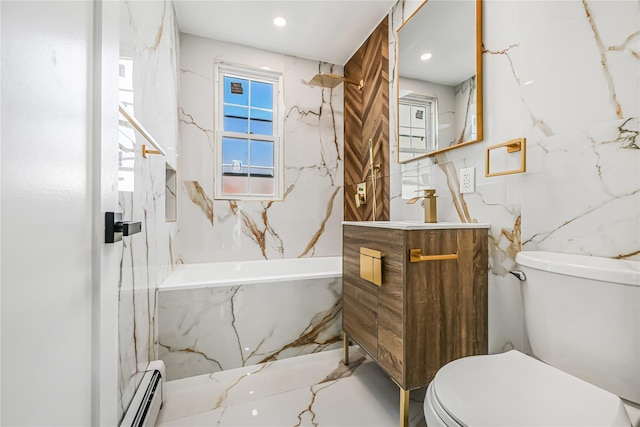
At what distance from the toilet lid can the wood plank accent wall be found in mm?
1485

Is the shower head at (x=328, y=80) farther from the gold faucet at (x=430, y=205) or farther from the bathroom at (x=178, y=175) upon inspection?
the gold faucet at (x=430, y=205)

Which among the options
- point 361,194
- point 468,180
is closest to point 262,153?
point 361,194

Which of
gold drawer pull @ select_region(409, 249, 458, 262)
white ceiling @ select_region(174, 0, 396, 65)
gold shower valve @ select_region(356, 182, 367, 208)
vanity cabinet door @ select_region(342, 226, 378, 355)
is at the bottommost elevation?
vanity cabinet door @ select_region(342, 226, 378, 355)

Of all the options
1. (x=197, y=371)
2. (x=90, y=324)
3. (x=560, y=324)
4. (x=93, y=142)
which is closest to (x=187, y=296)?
(x=197, y=371)

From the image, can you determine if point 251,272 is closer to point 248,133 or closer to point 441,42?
point 248,133

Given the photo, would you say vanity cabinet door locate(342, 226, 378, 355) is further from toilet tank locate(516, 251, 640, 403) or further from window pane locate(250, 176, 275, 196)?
window pane locate(250, 176, 275, 196)

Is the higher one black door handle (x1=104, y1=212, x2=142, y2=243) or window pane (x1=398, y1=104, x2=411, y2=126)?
window pane (x1=398, y1=104, x2=411, y2=126)

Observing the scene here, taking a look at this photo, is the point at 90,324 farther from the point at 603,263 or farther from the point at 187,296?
the point at 603,263

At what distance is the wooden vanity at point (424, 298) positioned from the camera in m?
1.18

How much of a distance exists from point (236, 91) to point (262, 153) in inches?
25.2

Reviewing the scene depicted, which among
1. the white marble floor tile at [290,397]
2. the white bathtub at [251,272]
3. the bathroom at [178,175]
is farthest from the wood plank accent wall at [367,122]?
the white marble floor tile at [290,397]

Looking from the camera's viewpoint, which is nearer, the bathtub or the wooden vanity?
the wooden vanity

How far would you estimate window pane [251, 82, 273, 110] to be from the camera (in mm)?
2764

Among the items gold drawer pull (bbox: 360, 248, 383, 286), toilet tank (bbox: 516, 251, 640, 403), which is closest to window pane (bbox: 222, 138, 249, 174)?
gold drawer pull (bbox: 360, 248, 383, 286)
